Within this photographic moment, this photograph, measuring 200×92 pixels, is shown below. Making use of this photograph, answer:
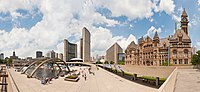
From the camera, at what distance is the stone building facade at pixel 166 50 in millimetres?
73250

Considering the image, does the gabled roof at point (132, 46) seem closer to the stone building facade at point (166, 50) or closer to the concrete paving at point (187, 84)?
the stone building facade at point (166, 50)

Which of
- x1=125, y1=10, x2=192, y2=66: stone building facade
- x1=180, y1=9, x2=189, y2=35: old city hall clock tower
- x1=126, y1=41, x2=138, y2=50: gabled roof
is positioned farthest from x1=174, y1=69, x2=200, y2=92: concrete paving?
x1=126, y1=41, x2=138, y2=50: gabled roof

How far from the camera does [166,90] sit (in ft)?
42.1

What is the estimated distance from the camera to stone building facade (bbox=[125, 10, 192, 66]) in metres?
73.2

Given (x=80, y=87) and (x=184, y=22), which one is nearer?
(x=80, y=87)

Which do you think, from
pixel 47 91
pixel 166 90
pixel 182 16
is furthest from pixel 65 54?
pixel 166 90

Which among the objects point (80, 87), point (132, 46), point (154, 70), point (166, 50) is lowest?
point (80, 87)

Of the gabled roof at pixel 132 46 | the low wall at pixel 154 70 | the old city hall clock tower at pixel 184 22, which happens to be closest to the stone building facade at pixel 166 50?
the old city hall clock tower at pixel 184 22

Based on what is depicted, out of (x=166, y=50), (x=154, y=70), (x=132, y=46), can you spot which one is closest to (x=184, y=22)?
(x=166, y=50)

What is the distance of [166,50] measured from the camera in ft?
264

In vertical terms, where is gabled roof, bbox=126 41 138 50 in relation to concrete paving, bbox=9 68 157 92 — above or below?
above

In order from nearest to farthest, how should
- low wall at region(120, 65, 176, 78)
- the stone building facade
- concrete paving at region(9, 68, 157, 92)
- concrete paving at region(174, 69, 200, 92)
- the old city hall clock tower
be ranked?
1. concrete paving at region(174, 69, 200, 92)
2. concrete paving at region(9, 68, 157, 92)
3. low wall at region(120, 65, 176, 78)
4. the stone building facade
5. the old city hall clock tower

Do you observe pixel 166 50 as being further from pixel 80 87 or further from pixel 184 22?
pixel 80 87

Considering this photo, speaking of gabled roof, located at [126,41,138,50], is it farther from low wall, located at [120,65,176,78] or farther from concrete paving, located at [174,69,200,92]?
concrete paving, located at [174,69,200,92]
